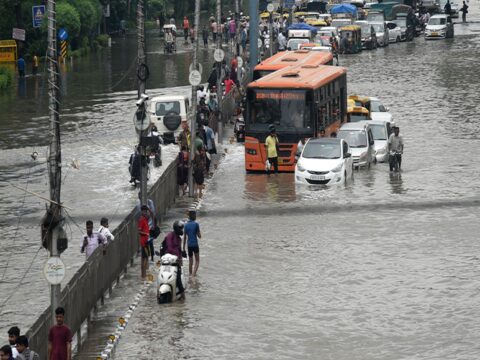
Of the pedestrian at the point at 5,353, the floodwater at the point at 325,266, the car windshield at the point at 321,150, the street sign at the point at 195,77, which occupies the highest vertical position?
the street sign at the point at 195,77

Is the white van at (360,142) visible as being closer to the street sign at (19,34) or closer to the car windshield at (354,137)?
the car windshield at (354,137)

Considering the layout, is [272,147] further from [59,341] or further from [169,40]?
[169,40]

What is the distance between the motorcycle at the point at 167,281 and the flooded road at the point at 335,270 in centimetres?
32

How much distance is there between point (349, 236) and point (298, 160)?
795 centimetres

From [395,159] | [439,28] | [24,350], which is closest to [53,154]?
[24,350]

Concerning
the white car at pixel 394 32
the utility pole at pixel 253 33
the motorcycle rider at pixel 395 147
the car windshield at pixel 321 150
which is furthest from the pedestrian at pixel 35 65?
the car windshield at pixel 321 150

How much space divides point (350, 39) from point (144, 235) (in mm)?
56632

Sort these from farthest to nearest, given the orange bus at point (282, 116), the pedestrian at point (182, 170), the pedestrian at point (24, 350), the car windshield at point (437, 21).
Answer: the car windshield at point (437, 21), the orange bus at point (282, 116), the pedestrian at point (182, 170), the pedestrian at point (24, 350)

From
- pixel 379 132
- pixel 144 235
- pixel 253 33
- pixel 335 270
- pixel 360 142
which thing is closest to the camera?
pixel 144 235

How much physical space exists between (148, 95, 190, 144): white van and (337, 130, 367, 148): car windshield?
25.8 feet

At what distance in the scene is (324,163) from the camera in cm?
3847

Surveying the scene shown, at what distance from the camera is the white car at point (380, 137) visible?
4422cm

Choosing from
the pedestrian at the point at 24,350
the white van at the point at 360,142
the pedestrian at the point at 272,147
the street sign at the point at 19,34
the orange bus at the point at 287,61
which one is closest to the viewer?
the pedestrian at the point at 24,350

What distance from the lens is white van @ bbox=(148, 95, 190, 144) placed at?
160 ft
